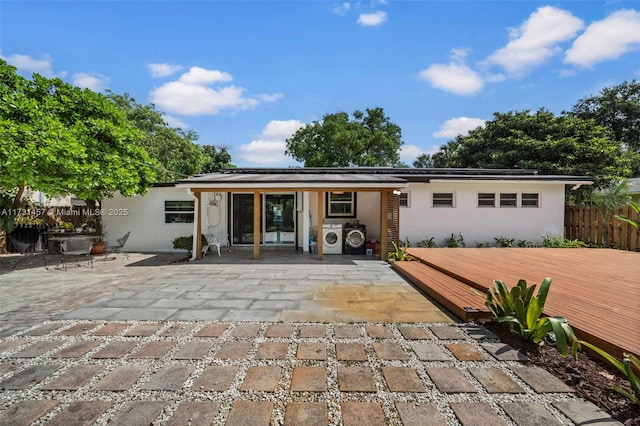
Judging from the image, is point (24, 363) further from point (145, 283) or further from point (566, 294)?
point (566, 294)

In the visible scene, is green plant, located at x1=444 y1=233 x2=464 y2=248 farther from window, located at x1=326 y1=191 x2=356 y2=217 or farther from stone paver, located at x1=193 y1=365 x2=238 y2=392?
stone paver, located at x1=193 y1=365 x2=238 y2=392

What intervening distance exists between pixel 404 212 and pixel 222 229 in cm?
626

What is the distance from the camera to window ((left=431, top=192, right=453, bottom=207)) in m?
9.70

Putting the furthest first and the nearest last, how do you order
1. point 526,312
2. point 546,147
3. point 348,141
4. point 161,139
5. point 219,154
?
point 219,154 → point 348,141 → point 161,139 → point 546,147 → point 526,312

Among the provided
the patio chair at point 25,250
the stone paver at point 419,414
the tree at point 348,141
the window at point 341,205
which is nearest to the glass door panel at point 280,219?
the window at point 341,205

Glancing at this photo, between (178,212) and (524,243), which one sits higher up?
(178,212)

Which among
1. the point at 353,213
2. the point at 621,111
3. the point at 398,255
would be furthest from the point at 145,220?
the point at 621,111

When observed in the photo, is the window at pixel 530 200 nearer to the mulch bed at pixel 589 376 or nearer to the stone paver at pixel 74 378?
the mulch bed at pixel 589 376

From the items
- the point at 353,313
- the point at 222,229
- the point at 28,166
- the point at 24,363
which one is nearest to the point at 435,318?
the point at 353,313

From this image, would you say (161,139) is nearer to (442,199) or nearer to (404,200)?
(404,200)

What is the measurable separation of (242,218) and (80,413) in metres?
8.49

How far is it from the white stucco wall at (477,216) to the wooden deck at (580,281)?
1.91 metres

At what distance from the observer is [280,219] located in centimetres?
1031

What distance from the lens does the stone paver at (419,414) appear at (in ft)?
6.07
